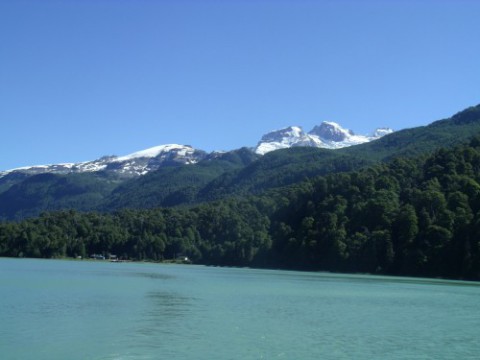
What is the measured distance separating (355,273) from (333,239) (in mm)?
12539

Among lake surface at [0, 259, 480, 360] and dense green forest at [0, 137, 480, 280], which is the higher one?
dense green forest at [0, 137, 480, 280]

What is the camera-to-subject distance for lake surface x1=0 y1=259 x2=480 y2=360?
36.0 metres

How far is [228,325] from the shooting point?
151 ft

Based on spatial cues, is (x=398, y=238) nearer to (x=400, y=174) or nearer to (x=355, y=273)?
(x=355, y=273)

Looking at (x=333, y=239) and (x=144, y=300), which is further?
(x=333, y=239)

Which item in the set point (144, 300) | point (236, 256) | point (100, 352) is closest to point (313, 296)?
point (144, 300)

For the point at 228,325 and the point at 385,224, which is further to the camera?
the point at 385,224

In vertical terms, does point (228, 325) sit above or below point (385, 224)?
below

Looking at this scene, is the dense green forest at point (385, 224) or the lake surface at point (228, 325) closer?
the lake surface at point (228, 325)

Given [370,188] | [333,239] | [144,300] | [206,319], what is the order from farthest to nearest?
1. [370,188]
2. [333,239]
3. [144,300]
4. [206,319]

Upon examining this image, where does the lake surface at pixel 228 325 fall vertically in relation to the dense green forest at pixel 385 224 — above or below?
below

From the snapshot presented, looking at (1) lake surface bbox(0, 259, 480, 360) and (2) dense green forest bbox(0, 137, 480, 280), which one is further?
(2) dense green forest bbox(0, 137, 480, 280)

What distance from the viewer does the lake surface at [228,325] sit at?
36.0 m

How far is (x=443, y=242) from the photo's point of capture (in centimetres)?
12531
